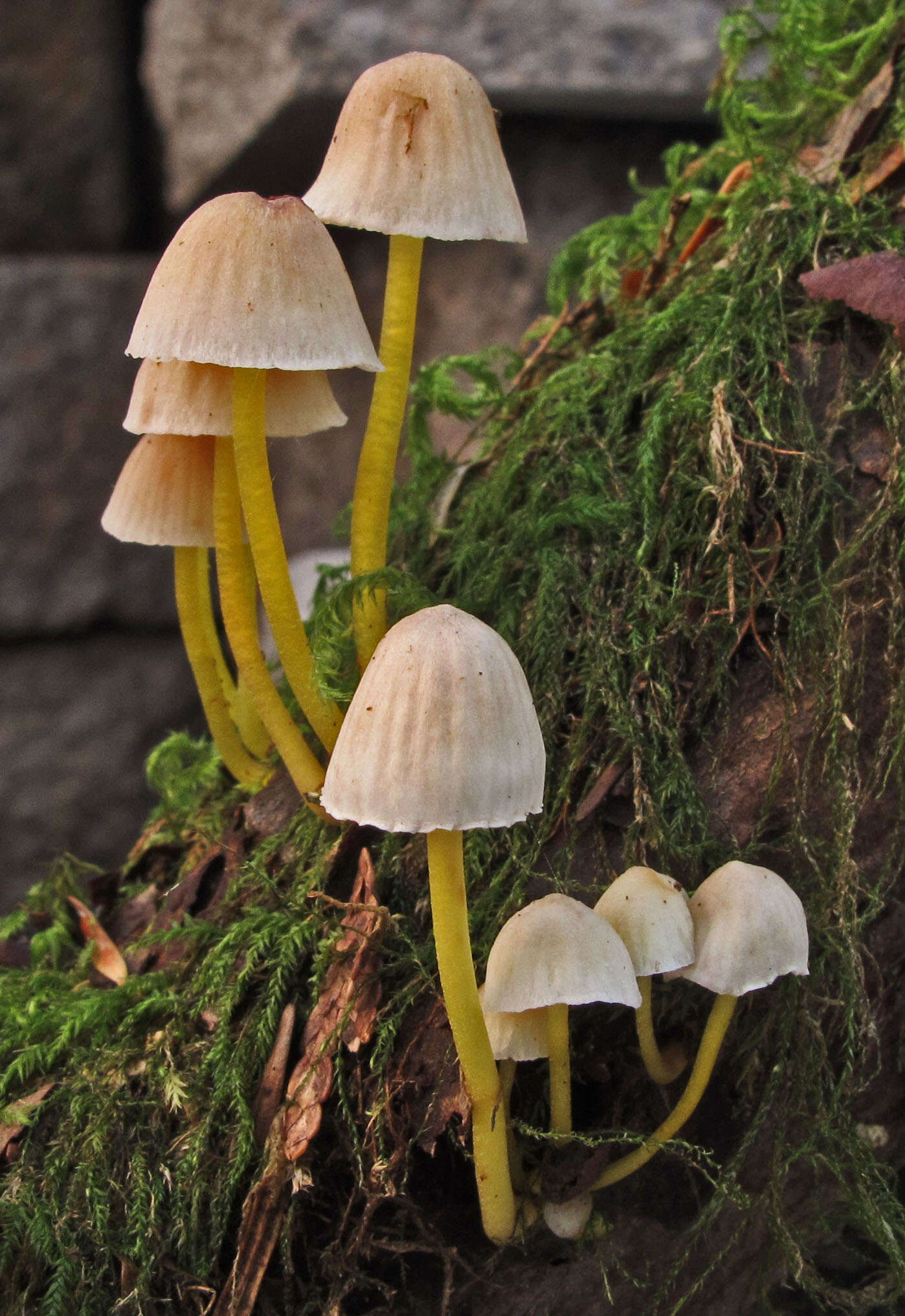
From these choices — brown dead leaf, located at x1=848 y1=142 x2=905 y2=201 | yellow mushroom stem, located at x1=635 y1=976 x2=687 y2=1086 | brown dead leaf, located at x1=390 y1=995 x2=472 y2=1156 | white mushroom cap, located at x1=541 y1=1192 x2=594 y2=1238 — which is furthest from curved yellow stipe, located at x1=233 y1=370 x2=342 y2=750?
brown dead leaf, located at x1=848 y1=142 x2=905 y2=201

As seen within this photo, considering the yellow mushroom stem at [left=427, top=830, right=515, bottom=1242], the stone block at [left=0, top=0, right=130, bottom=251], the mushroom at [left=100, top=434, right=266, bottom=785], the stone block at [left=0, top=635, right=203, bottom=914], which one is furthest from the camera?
the stone block at [left=0, top=635, right=203, bottom=914]

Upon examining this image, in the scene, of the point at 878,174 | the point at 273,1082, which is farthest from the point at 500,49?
the point at 273,1082

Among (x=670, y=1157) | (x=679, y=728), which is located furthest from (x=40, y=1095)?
(x=679, y=728)

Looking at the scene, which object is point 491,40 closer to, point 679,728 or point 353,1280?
point 679,728

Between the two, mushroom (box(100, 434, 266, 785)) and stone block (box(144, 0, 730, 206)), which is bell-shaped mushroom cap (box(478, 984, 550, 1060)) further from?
stone block (box(144, 0, 730, 206))

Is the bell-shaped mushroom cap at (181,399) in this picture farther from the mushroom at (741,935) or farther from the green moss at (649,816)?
the mushroom at (741,935)
